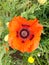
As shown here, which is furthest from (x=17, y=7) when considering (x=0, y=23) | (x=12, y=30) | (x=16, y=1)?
(x=12, y=30)

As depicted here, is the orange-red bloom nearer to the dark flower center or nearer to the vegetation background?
the dark flower center

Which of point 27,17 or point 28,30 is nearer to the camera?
point 28,30

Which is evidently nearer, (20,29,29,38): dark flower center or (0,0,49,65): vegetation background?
(20,29,29,38): dark flower center

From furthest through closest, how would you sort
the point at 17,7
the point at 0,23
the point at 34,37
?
1. the point at 17,7
2. the point at 0,23
3. the point at 34,37

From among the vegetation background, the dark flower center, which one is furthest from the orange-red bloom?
the vegetation background

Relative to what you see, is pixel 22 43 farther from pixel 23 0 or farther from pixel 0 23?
pixel 23 0
